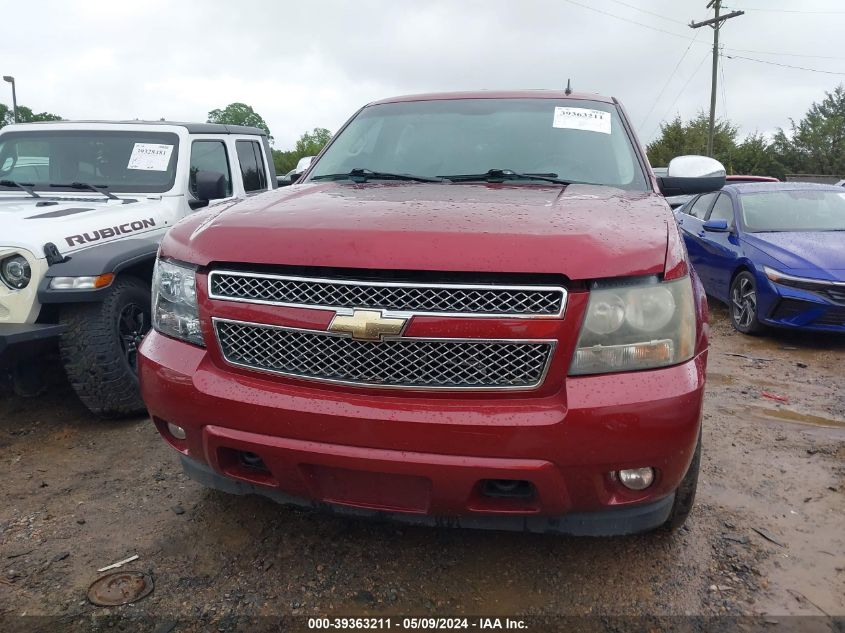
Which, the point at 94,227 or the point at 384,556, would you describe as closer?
the point at 384,556

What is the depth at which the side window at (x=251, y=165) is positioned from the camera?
5.41 meters

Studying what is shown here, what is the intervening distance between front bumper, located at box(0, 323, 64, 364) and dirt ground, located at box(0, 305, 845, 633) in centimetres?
55

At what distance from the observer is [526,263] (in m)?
1.77

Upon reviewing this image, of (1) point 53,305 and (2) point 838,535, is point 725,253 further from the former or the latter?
(1) point 53,305

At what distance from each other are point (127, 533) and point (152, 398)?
745 millimetres

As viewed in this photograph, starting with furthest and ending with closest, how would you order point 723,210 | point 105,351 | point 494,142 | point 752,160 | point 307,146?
point 307,146 → point 752,160 → point 723,210 → point 105,351 → point 494,142

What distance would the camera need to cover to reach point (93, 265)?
334 centimetres

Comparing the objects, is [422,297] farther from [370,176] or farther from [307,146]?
[307,146]

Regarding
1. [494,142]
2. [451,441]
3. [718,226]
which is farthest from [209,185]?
[718,226]

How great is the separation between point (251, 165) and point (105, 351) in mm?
2616

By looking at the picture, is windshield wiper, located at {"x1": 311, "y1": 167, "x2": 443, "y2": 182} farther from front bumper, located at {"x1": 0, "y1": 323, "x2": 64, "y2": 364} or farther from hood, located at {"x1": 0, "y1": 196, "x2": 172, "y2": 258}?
front bumper, located at {"x1": 0, "y1": 323, "x2": 64, "y2": 364}

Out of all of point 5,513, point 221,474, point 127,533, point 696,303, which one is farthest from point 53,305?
point 696,303

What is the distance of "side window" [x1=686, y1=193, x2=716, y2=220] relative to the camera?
300 inches

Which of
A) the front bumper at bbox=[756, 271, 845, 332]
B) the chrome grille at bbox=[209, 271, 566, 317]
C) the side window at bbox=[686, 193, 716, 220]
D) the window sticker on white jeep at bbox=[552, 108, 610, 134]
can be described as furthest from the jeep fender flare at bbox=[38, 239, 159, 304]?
the side window at bbox=[686, 193, 716, 220]
